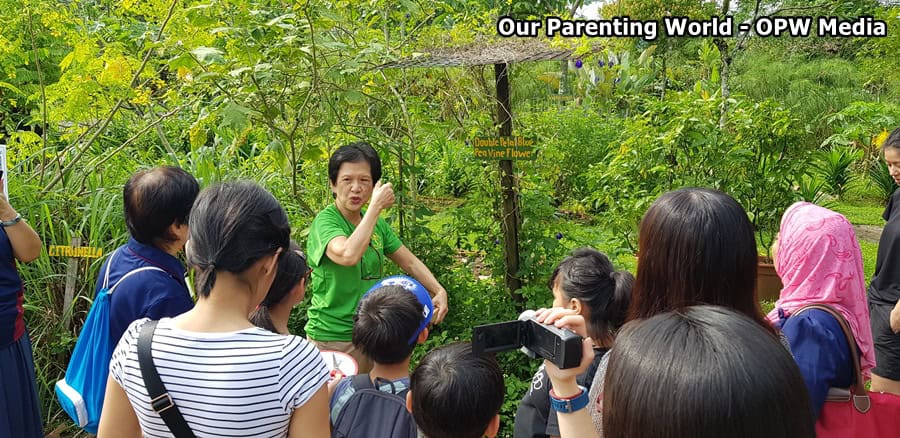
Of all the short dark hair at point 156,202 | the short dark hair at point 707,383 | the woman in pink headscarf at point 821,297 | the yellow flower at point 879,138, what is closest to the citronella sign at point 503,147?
the woman in pink headscarf at point 821,297

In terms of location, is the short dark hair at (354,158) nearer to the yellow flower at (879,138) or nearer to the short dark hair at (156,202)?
the short dark hair at (156,202)

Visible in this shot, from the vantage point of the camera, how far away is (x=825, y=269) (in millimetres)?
2000

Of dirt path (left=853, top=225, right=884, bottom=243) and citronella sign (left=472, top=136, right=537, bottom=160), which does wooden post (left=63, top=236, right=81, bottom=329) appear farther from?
dirt path (left=853, top=225, right=884, bottom=243)

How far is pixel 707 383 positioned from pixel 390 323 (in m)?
1.33

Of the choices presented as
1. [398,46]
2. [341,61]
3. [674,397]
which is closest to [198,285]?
[674,397]

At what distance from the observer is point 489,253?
4152mm

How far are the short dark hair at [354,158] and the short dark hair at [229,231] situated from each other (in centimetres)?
146

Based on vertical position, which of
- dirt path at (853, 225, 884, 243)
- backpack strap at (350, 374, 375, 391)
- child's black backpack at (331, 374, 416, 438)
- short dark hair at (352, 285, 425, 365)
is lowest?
dirt path at (853, 225, 884, 243)

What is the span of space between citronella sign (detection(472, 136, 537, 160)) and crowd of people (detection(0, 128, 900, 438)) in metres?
1.60

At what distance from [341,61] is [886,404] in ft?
9.41

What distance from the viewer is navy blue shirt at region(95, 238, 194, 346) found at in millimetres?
2090

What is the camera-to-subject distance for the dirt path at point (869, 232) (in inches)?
291

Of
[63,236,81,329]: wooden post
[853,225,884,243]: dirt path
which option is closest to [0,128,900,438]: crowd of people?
[63,236,81,329]: wooden post

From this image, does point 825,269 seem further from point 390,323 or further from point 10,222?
point 10,222
